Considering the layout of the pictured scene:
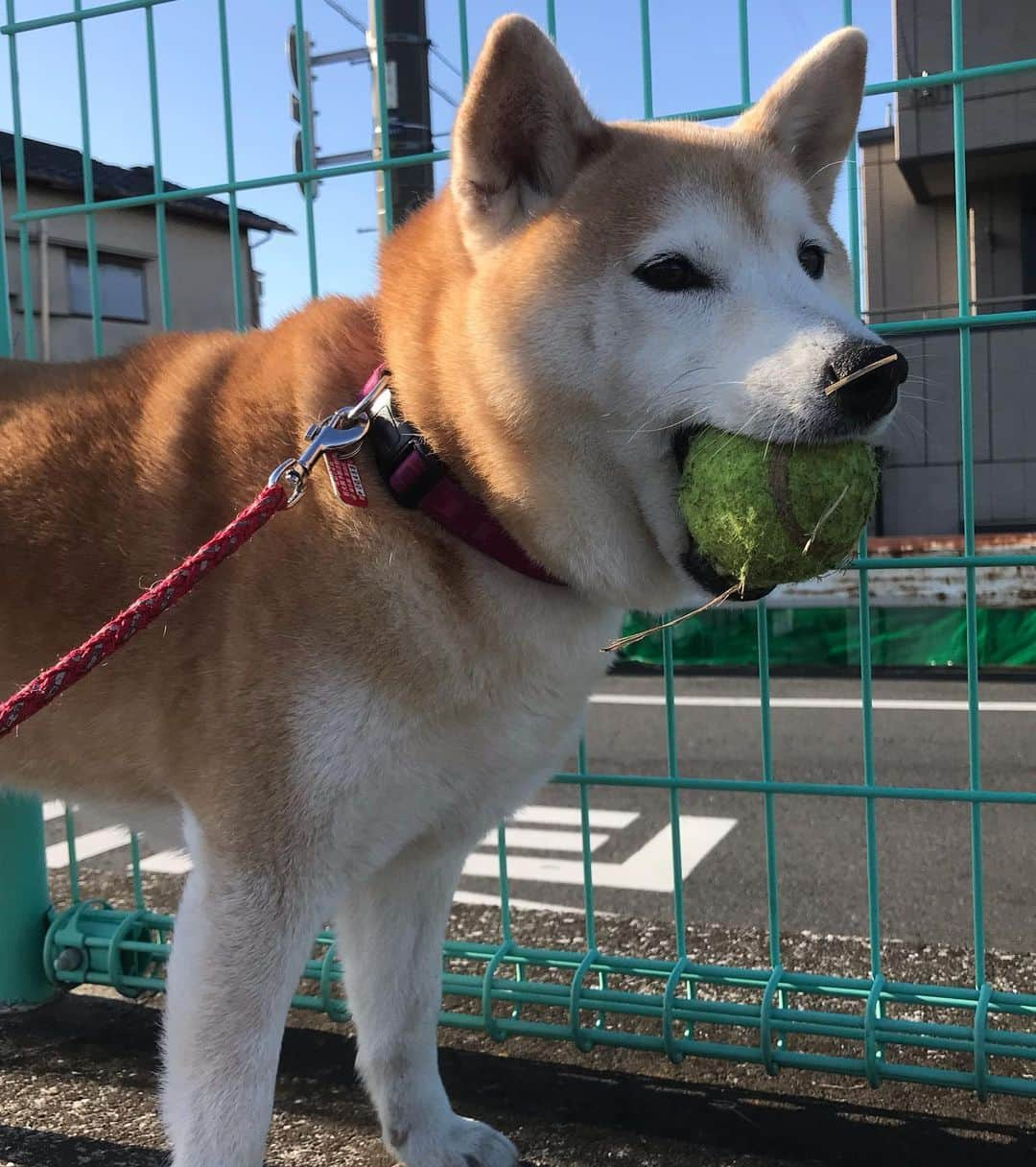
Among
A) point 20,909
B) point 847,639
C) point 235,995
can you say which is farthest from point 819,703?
point 235,995

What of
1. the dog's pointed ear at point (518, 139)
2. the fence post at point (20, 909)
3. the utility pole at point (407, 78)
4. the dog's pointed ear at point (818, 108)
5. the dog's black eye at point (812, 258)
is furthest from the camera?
the utility pole at point (407, 78)

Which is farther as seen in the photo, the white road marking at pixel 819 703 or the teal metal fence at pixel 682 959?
the white road marking at pixel 819 703

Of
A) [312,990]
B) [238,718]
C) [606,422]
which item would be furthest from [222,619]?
[312,990]

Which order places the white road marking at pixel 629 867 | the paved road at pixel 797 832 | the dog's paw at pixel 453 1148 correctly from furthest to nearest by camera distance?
the white road marking at pixel 629 867
the paved road at pixel 797 832
the dog's paw at pixel 453 1148

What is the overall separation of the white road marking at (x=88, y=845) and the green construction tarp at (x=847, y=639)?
4.24m

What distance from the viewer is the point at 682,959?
2.59 meters

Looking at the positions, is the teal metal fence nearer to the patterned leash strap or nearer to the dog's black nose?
the dog's black nose

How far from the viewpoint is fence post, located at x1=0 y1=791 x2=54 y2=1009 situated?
294 cm

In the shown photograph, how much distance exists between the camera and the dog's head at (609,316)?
161 cm

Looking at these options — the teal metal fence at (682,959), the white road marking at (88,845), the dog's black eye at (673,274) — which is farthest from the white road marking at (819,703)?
the dog's black eye at (673,274)

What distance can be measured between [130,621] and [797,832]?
413 centimetres

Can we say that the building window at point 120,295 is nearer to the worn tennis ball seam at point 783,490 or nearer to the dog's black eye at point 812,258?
the dog's black eye at point 812,258

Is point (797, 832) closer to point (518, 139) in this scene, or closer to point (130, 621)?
point (518, 139)

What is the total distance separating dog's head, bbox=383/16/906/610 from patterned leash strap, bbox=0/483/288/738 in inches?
15.4
